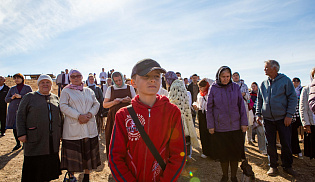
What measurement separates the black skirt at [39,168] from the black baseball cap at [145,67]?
114 inches

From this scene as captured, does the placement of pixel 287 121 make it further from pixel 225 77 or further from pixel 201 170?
pixel 201 170

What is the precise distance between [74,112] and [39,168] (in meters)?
1.18

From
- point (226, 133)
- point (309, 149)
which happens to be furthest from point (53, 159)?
point (309, 149)

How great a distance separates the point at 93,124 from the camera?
151 inches

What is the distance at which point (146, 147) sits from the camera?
64.4 inches

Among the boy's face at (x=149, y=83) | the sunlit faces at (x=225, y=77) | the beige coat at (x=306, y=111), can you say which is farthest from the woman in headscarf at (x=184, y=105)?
the boy's face at (x=149, y=83)

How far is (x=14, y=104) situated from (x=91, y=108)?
11.9 ft

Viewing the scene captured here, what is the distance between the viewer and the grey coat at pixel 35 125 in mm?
3307

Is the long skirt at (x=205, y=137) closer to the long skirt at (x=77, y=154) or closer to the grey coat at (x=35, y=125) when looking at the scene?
the long skirt at (x=77, y=154)

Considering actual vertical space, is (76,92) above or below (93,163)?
above

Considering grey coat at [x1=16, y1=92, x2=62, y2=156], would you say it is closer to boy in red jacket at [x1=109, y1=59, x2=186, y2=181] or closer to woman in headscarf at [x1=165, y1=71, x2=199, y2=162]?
boy in red jacket at [x1=109, y1=59, x2=186, y2=181]

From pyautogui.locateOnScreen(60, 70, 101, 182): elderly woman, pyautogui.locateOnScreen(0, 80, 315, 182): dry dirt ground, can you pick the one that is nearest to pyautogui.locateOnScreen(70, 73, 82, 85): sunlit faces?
pyautogui.locateOnScreen(60, 70, 101, 182): elderly woman

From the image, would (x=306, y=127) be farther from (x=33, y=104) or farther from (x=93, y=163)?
(x=33, y=104)

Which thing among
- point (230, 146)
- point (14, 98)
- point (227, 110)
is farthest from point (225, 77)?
point (14, 98)
